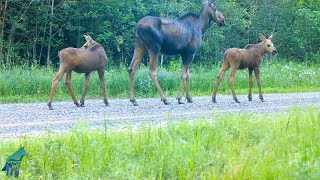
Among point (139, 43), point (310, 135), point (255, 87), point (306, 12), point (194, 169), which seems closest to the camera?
point (194, 169)

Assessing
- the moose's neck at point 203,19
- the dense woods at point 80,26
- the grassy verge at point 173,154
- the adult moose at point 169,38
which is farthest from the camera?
the dense woods at point 80,26

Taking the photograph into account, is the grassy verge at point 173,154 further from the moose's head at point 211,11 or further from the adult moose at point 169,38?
the moose's head at point 211,11

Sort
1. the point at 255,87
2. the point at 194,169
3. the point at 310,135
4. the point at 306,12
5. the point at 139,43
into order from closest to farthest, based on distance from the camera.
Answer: the point at 194,169 → the point at 310,135 → the point at 139,43 → the point at 255,87 → the point at 306,12

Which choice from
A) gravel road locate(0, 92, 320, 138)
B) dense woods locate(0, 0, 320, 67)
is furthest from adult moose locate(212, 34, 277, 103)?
A: dense woods locate(0, 0, 320, 67)

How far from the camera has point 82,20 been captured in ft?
90.1

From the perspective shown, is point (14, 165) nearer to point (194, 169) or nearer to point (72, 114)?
point (194, 169)

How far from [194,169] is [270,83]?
53.9 feet

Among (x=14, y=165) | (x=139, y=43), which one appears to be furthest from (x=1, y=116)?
(x=14, y=165)

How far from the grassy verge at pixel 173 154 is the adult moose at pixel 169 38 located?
6255 millimetres

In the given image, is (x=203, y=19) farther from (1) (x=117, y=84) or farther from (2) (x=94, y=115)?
(2) (x=94, y=115)

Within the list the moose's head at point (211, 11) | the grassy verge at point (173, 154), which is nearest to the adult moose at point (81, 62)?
the moose's head at point (211, 11)

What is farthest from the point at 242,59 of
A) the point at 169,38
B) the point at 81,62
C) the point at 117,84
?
the point at 81,62

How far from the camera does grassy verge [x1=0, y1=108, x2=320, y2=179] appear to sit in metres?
5.68

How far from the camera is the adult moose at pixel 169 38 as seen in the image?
45.2 feet
